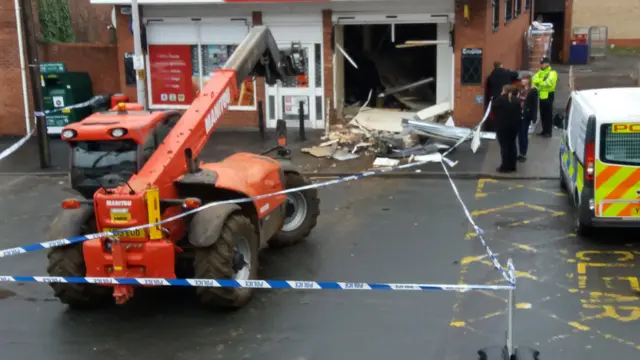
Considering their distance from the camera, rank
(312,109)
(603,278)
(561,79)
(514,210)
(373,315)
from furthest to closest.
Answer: (561,79) < (312,109) < (514,210) < (603,278) < (373,315)

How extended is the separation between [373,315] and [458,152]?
28.6 ft

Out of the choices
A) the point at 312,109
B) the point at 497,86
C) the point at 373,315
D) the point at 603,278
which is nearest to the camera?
the point at 373,315

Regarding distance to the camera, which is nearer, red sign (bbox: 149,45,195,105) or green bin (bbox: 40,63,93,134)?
green bin (bbox: 40,63,93,134)

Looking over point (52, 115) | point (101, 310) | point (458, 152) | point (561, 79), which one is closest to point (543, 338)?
point (101, 310)

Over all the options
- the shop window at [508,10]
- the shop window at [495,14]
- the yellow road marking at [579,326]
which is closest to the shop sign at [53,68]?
the shop window at [495,14]

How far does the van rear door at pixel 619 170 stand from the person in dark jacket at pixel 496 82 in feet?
25.1

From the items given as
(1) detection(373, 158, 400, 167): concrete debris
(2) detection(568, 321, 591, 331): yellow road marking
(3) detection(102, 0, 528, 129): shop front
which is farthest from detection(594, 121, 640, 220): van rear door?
(3) detection(102, 0, 528, 129): shop front

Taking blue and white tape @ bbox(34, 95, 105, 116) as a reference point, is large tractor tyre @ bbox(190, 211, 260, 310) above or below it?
below

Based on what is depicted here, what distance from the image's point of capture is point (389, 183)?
1496 cm

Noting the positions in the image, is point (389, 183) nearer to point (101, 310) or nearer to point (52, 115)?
point (101, 310)

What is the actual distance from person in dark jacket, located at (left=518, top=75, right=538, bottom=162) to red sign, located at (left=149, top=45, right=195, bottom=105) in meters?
8.23

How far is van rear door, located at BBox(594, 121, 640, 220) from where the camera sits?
34.2 ft

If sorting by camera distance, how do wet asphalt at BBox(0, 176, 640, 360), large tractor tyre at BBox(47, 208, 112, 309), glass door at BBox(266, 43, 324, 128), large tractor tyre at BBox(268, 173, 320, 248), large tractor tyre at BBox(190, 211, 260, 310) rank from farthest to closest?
glass door at BBox(266, 43, 324, 128), large tractor tyre at BBox(268, 173, 320, 248), large tractor tyre at BBox(47, 208, 112, 309), large tractor tyre at BBox(190, 211, 260, 310), wet asphalt at BBox(0, 176, 640, 360)

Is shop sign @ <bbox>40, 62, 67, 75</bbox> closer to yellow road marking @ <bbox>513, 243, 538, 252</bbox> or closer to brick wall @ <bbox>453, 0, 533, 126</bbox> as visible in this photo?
brick wall @ <bbox>453, 0, 533, 126</bbox>
